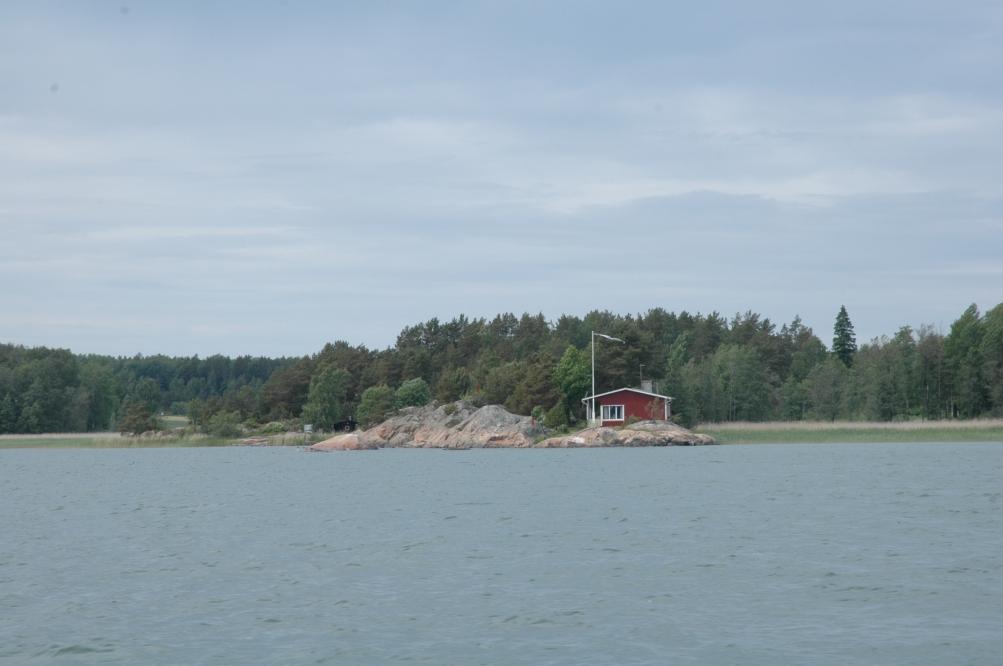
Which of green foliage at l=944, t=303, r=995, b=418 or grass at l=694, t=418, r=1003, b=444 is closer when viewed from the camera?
grass at l=694, t=418, r=1003, b=444

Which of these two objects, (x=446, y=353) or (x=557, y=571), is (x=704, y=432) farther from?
(x=557, y=571)

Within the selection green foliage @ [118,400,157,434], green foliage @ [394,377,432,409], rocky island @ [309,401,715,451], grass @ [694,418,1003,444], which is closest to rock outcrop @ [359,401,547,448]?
rocky island @ [309,401,715,451]

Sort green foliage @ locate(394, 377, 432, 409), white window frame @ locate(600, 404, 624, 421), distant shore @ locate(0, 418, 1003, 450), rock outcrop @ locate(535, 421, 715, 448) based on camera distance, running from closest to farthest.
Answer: distant shore @ locate(0, 418, 1003, 450), rock outcrop @ locate(535, 421, 715, 448), white window frame @ locate(600, 404, 624, 421), green foliage @ locate(394, 377, 432, 409)

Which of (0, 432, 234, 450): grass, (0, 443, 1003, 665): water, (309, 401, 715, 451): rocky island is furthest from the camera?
(0, 432, 234, 450): grass

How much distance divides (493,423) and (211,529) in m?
57.4

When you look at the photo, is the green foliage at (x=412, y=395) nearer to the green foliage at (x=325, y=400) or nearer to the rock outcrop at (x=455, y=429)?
the green foliage at (x=325, y=400)

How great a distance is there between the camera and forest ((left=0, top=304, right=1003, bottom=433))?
96.0 m

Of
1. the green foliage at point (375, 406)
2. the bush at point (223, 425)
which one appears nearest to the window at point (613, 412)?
the green foliage at point (375, 406)

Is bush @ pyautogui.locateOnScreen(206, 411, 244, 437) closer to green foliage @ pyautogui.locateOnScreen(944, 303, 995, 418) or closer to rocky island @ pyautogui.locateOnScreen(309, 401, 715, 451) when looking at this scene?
rocky island @ pyautogui.locateOnScreen(309, 401, 715, 451)

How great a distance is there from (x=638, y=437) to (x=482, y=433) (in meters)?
14.7

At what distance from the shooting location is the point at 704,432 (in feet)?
288

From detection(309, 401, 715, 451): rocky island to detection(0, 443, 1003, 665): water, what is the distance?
34.5m

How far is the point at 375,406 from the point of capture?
106m

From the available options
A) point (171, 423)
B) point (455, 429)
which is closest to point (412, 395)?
point (455, 429)
